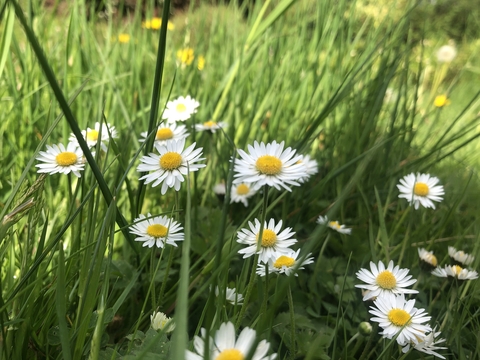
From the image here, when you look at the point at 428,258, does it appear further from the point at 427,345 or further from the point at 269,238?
the point at 269,238

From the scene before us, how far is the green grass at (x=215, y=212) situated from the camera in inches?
20.9

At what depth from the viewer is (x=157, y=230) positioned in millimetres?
666

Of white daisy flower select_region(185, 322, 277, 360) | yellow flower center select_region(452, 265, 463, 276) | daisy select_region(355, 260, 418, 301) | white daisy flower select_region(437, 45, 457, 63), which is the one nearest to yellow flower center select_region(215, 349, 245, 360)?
white daisy flower select_region(185, 322, 277, 360)

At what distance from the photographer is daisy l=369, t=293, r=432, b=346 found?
56cm

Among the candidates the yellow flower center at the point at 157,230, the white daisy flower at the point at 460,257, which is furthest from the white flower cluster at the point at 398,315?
the yellow flower center at the point at 157,230

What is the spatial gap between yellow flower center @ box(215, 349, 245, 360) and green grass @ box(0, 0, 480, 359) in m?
0.04

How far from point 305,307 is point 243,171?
1.19ft

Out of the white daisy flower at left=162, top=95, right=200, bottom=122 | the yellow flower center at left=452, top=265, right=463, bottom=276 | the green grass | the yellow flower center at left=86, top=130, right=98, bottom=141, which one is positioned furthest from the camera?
the white daisy flower at left=162, top=95, right=200, bottom=122

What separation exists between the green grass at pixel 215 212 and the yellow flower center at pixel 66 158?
5 centimetres

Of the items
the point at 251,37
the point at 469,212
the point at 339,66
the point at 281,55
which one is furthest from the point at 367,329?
the point at 281,55

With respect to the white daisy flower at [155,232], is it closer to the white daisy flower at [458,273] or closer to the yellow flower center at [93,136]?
the yellow flower center at [93,136]

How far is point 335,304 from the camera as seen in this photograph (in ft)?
2.80

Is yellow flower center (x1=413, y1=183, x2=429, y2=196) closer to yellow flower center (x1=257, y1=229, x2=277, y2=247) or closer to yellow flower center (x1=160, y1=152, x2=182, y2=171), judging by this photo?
yellow flower center (x1=257, y1=229, x2=277, y2=247)

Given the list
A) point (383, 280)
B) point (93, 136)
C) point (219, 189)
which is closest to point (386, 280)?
point (383, 280)
